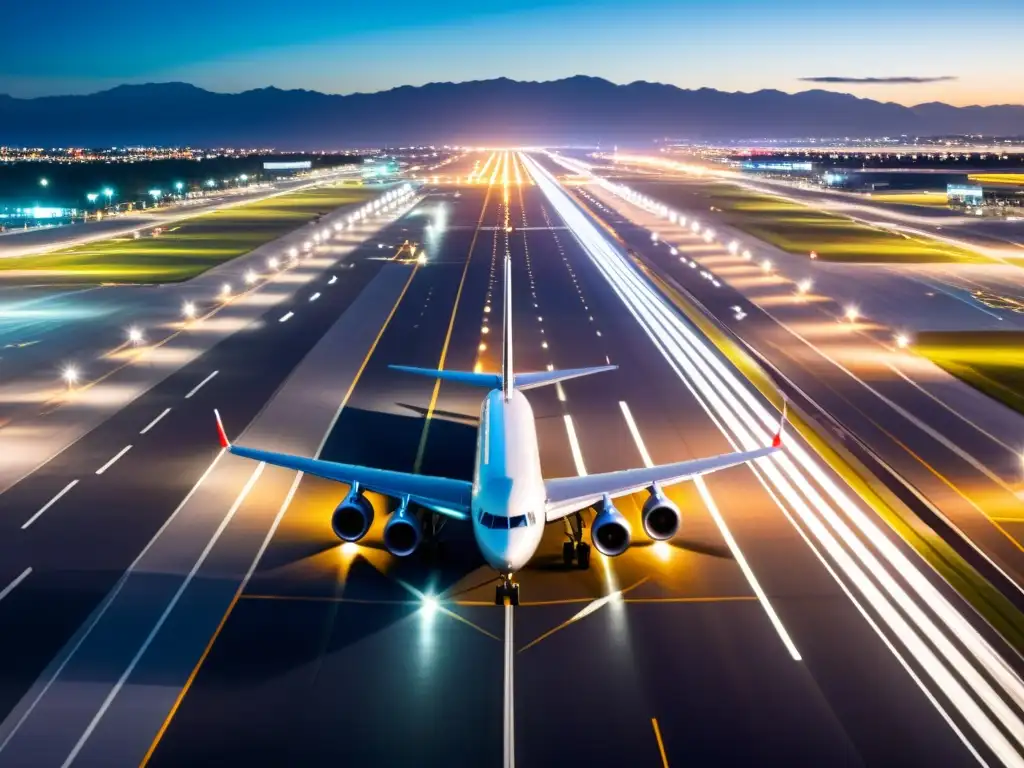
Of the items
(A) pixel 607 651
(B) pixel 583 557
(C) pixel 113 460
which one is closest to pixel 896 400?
(B) pixel 583 557

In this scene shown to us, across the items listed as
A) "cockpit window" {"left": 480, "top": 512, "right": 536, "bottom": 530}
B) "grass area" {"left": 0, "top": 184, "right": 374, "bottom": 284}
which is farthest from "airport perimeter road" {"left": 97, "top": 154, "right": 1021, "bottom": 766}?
"grass area" {"left": 0, "top": 184, "right": 374, "bottom": 284}

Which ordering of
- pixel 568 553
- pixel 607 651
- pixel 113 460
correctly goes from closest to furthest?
1. pixel 607 651
2. pixel 568 553
3. pixel 113 460

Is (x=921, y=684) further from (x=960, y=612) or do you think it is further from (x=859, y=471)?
(x=859, y=471)

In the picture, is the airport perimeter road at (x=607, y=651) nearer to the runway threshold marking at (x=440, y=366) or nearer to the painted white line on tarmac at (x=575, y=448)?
the painted white line on tarmac at (x=575, y=448)

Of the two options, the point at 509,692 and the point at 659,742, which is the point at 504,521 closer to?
the point at 509,692

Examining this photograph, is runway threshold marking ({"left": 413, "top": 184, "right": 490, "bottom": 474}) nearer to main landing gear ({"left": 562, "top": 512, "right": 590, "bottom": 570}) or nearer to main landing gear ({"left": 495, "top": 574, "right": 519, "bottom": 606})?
main landing gear ({"left": 562, "top": 512, "right": 590, "bottom": 570})

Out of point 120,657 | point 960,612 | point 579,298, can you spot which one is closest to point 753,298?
point 579,298
